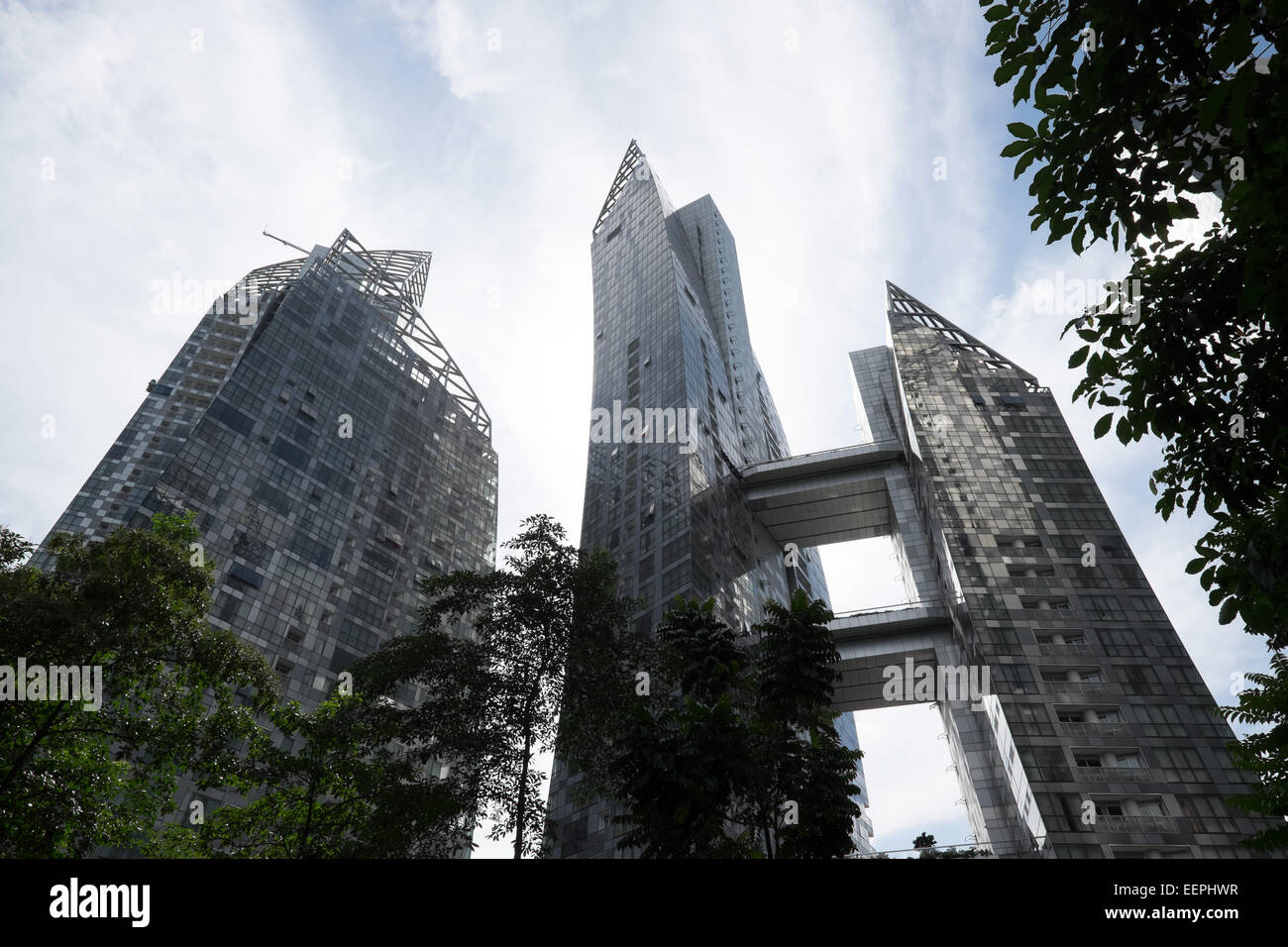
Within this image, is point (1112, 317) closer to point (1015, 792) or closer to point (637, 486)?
point (1015, 792)

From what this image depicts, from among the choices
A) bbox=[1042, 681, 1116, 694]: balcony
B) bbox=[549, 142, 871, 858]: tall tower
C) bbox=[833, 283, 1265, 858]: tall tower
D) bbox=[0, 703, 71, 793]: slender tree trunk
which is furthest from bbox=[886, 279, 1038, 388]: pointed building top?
bbox=[0, 703, 71, 793]: slender tree trunk

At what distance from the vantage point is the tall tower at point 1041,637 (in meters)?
39.9

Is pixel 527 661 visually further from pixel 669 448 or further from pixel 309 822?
pixel 669 448

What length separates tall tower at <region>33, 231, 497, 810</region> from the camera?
187ft

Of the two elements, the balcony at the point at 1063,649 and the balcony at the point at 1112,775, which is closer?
the balcony at the point at 1112,775

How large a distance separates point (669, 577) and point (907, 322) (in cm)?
3715

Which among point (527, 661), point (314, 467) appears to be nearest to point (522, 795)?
point (527, 661)

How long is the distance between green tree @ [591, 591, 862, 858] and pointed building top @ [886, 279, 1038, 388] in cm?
5750

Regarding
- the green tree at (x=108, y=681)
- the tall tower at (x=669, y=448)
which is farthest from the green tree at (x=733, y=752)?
the tall tower at (x=669, y=448)

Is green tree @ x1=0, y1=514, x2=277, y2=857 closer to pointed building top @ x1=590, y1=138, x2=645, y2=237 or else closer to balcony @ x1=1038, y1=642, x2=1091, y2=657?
balcony @ x1=1038, y1=642, x2=1091, y2=657

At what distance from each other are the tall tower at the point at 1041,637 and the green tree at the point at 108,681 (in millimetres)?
38653

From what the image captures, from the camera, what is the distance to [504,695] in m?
20.9

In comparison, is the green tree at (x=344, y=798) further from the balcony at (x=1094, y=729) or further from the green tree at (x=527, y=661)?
the balcony at (x=1094, y=729)

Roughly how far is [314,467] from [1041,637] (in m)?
59.6
